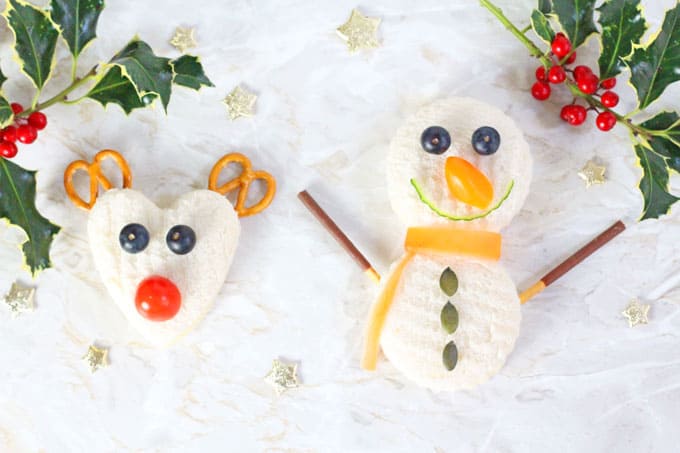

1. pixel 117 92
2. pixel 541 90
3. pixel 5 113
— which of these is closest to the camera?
pixel 5 113

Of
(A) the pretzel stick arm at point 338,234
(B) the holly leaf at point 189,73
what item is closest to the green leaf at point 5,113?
(B) the holly leaf at point 189,73

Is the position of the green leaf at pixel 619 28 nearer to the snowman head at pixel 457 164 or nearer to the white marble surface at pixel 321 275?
the white marble surface at pixel 321 275

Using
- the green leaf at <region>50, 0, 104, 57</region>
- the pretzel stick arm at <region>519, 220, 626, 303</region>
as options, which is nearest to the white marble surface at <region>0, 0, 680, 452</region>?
the pretzel stick arm at <region>519, 220, 626, 303</region>

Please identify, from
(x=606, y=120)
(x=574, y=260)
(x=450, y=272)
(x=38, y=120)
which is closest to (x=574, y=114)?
(x=606, y=120)

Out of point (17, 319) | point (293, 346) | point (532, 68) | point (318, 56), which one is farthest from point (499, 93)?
point (17, 319)

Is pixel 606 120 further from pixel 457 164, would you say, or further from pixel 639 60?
pixel 457 164

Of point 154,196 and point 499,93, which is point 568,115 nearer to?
point 499,93

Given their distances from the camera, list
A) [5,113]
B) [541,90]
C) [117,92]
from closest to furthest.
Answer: [5,113], [117,92], [541,90]
